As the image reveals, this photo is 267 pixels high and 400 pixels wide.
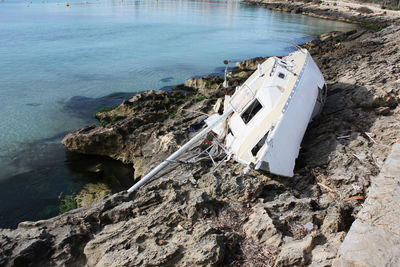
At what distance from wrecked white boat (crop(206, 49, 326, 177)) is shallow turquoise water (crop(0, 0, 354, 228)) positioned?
7.79 metres

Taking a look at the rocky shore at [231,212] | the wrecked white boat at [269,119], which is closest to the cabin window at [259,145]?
the wrecked white boat at [269,119]

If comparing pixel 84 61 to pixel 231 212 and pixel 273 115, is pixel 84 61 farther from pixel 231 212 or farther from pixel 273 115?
pixel 231 212

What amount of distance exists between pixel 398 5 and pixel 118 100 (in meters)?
69.3

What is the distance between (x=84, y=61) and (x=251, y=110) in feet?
79.0

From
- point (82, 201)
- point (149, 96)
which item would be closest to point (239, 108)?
point (82, 201)

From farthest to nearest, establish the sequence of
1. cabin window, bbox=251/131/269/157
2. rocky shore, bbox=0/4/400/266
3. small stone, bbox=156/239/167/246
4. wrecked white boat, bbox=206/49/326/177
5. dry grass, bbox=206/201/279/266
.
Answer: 1. cabin window, bbox=251/131/269/157
2. wrecked white boat, bbox=206/49/326/177
3. small stone, bbox=156/239/167/246
4. rocky shore, bbox=0/4/400/266
5. dry grass, bbox=206/201/279/266

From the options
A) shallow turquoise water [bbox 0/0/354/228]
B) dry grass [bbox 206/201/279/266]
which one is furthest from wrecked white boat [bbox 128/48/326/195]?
shallow turquoise water [bbox 0/0/354/228]

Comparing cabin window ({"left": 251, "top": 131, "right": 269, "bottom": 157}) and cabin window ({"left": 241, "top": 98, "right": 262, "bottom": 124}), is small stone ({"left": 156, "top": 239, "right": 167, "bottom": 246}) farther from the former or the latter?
cabin window ({"left": 241, "top": 98, "right": 262, "bottom": 124})

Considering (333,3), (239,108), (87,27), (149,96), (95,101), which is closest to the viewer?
(239,108)

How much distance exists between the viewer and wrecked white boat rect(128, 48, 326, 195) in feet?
28.4

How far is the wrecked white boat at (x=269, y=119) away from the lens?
8.65 metres

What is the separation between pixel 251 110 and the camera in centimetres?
1034

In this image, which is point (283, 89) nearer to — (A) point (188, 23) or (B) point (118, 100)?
(B) point (118, 100)

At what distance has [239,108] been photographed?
34.2ft
